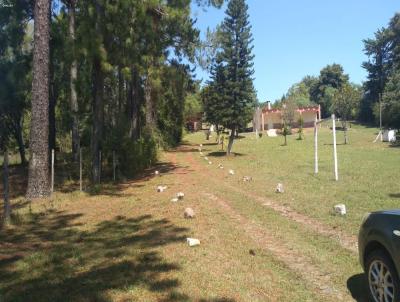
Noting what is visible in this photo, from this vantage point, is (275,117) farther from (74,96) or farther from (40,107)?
(40,107)

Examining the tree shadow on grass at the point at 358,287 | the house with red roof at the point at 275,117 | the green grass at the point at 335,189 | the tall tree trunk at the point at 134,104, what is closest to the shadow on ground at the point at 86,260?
the tree shadow on grass at the point at 358,287

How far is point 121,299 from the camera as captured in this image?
186 inches

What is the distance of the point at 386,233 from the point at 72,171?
1502cm

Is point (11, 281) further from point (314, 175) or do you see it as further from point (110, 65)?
point (314, 175)

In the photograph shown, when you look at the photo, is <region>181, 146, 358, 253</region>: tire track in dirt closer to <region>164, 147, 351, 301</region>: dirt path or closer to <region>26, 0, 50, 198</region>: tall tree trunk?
<region>164, 147, 351, 301</region>: dirt path

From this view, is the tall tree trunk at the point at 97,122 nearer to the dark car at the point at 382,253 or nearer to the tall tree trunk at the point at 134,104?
the tall tree trunk at the point at 134,104

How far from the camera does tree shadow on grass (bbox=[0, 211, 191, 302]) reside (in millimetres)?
5043

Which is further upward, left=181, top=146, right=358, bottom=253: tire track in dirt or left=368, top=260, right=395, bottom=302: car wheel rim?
left=368, top=260, right=395, bottom=302: car wheel rim

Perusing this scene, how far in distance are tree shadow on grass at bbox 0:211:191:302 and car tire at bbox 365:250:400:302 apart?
83.4 inches

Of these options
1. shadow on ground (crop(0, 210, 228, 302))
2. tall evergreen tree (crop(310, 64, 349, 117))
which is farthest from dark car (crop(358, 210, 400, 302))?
tall evergreen tree (crop(310, 64, 349, 117))

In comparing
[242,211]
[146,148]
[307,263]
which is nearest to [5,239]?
[242,211]

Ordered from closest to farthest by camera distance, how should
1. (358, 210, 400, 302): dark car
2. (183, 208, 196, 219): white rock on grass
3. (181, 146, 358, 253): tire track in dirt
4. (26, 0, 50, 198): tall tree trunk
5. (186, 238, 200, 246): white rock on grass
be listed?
(358, 210, 400, 302): dark car → (186, 238, 200, 246): white rock on grass → (181, 146, 358, 253): tire track in dirt → (183, 208, 196, 219): white rock on grass → (26, 0, 50, 198): tall tree trunk

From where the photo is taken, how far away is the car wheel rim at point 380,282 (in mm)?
4129

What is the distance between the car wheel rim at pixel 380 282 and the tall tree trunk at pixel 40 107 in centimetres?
1014
